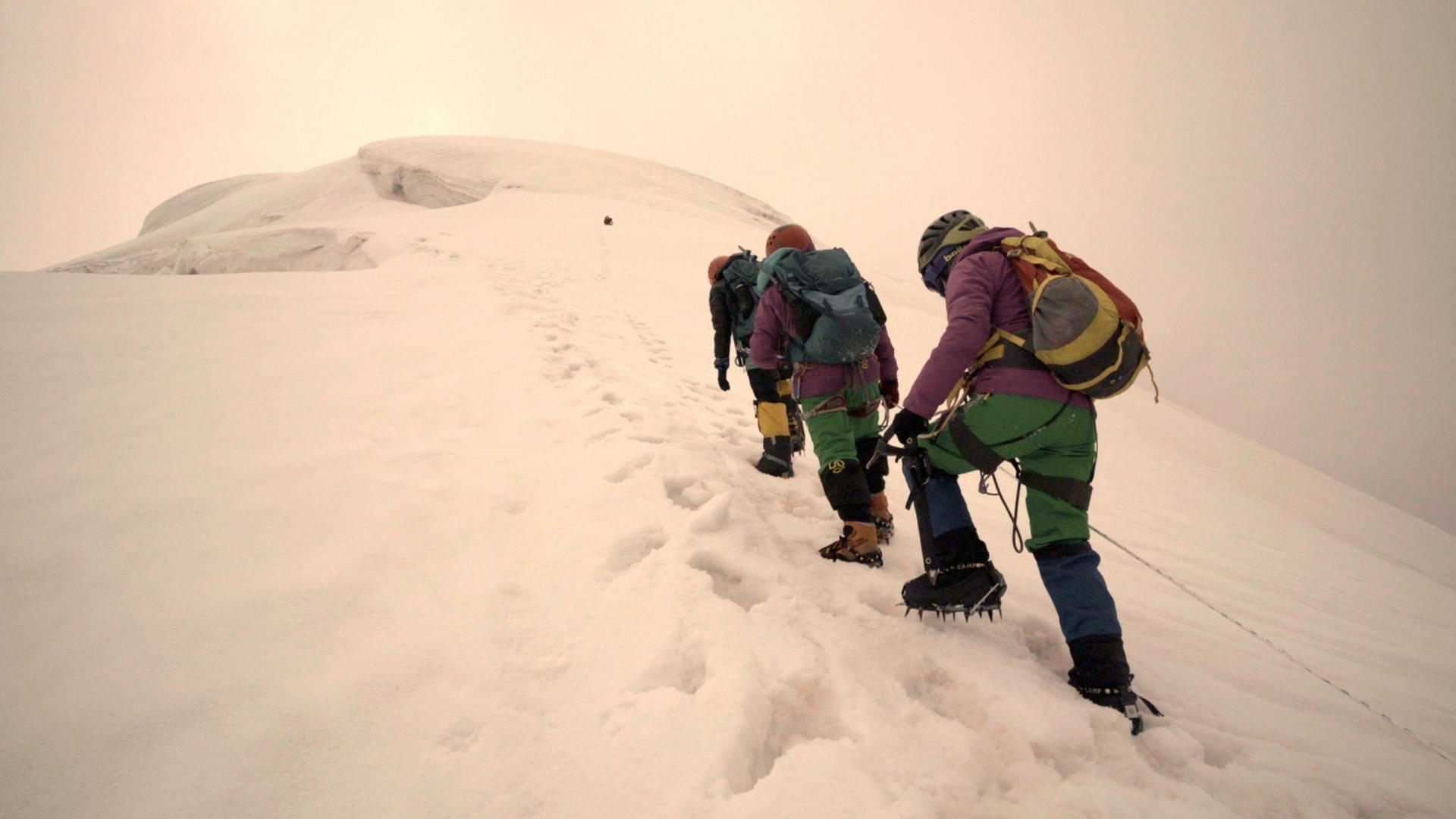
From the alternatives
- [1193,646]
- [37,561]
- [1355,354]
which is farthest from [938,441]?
[1355,354]

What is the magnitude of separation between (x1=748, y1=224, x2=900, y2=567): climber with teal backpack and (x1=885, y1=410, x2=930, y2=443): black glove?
0.58 meters

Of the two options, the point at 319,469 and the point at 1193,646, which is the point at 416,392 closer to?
the point at 319,469

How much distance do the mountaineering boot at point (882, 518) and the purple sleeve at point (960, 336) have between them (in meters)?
1.21

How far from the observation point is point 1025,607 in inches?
115

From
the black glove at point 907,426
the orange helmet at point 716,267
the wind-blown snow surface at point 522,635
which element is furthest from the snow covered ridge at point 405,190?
the black glove at point 907,426

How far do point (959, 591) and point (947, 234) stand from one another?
1789 mm

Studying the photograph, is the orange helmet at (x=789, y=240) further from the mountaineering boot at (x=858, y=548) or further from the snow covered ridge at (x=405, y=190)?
the snow covered ridge at (x=405, y=190)

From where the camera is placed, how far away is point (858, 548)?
3.00 metres

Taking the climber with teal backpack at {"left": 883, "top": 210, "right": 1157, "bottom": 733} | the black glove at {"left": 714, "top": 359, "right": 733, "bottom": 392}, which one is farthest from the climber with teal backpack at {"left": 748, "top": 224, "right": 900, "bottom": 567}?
the black glove at {"left": 714, "top": 359, "right": 733, "bottom": 392}

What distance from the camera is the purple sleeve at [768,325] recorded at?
335 cm

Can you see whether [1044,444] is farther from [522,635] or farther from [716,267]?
[716,267]

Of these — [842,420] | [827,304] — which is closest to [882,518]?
[842,420]

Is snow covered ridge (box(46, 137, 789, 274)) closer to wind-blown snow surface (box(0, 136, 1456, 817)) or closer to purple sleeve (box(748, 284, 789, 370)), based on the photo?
wind-blown snow surface (box(0, 136, 1456, 817))

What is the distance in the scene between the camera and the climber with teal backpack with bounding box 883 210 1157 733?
7.25 feet
